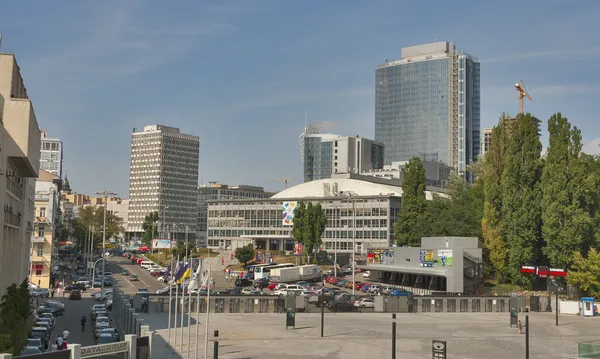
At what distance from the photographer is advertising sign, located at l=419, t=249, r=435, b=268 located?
86.3m

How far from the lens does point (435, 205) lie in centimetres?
10969

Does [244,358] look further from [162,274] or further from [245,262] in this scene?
[245,262]

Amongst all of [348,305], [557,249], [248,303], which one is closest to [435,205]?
[557,249]

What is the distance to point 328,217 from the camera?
478ft

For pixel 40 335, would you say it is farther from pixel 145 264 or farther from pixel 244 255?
pixel 145 264

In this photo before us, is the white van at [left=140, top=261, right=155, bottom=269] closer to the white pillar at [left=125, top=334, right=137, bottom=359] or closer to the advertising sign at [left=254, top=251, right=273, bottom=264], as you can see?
the advertising sign at [left=254, top=251, right=273, bottom=264]

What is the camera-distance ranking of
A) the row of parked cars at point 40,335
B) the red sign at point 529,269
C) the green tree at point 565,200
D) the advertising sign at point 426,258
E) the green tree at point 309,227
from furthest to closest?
the green tree at point 309,227 < the advertising sign at point 426,258 < the red sign at point 529,269 < the green tree at point 565,200 < the row of parked cars at point 40,335

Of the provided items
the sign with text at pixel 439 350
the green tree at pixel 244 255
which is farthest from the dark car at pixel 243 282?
the sign with text at pixel 439 350

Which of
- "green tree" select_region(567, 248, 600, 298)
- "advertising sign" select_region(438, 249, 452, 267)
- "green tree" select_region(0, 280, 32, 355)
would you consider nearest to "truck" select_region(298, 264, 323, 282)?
"advertising sign" select_region(438, 249, 452, 267)

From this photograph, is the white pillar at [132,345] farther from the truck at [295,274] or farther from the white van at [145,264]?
the white van at [145,264]

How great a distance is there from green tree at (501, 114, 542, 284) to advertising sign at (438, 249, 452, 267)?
753 cm

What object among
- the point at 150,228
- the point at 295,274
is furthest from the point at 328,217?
the point at 150,228

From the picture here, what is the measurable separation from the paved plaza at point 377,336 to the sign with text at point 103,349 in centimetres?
1051

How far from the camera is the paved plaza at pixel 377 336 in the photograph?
41.3 meters
